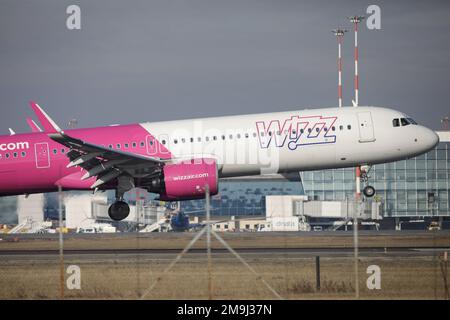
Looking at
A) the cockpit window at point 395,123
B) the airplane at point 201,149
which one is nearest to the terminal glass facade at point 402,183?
the airplane at point 201,149

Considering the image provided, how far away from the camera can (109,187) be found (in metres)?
40.3

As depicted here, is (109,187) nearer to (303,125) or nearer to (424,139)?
(303,125)

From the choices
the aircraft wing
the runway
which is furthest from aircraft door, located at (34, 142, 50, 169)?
the runway

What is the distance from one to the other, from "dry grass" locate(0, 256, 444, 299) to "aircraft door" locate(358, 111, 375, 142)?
820 cm

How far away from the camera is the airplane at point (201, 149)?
124ft

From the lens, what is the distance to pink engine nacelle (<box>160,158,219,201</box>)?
37.3 m

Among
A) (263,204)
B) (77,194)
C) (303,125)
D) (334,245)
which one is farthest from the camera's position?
(263,204)

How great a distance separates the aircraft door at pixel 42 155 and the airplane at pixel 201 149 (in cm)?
4

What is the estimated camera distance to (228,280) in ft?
87.5

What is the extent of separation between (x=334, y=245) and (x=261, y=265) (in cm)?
1124

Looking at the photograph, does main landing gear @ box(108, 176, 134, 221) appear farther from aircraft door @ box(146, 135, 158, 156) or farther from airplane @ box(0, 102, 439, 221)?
aircraft door @ box(146, 135, 158, 156)

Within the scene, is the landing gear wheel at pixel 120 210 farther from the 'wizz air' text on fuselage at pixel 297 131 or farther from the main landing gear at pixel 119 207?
the 'wizz air' text on fuselage at pixel 297 131

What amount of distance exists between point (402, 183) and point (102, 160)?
4313 cm
